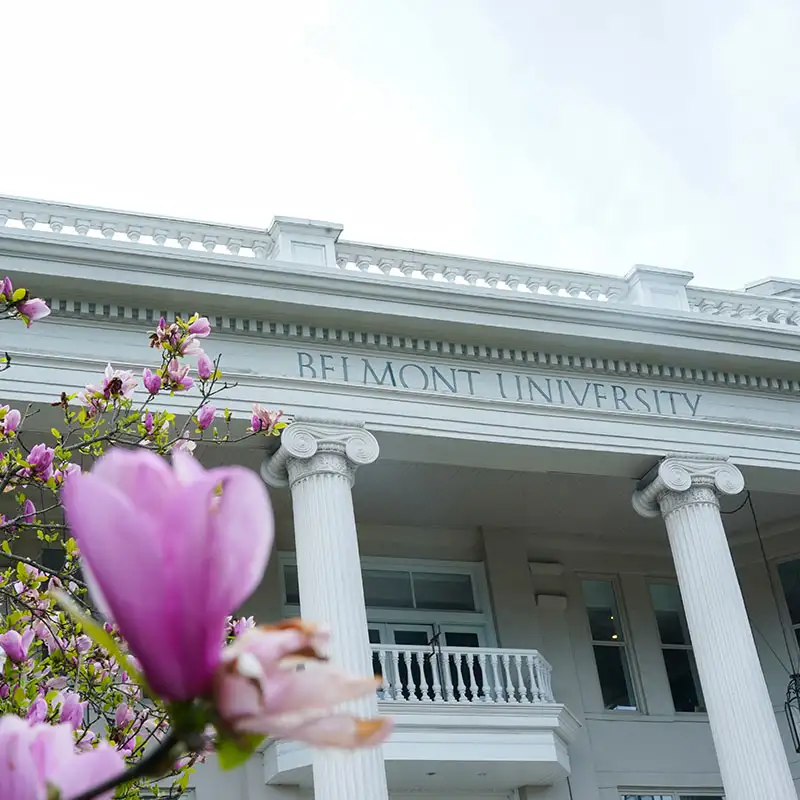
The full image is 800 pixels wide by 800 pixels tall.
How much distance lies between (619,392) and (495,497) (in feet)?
8.96

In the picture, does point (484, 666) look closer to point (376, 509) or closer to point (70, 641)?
point (376, 509)

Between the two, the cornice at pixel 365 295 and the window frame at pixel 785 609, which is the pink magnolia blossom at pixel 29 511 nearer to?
the cornice at pixel 365 295

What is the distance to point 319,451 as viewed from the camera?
10453 millimetres

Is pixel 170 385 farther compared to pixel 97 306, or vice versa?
pixel 97 306

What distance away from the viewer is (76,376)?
10031mm

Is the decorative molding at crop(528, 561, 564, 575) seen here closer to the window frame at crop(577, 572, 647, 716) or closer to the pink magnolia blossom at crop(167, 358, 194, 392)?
the window frame at crop(577, 572, 647, 716)

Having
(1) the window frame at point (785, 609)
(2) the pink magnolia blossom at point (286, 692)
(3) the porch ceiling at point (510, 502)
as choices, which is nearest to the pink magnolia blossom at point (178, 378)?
(2) the pink magnolia blossom at point (286, 692)

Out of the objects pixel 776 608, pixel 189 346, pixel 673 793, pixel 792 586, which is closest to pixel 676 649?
pixel 776 608

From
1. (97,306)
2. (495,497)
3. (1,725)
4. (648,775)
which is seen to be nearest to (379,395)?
(97,306)

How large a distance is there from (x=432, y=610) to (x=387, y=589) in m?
0.57

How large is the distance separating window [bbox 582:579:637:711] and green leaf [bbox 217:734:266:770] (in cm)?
1439

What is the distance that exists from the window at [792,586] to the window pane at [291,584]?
639 cm

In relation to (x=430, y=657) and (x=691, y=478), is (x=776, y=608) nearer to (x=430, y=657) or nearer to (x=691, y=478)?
(x=691, y=478)

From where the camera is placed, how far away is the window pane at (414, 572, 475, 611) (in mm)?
14258
